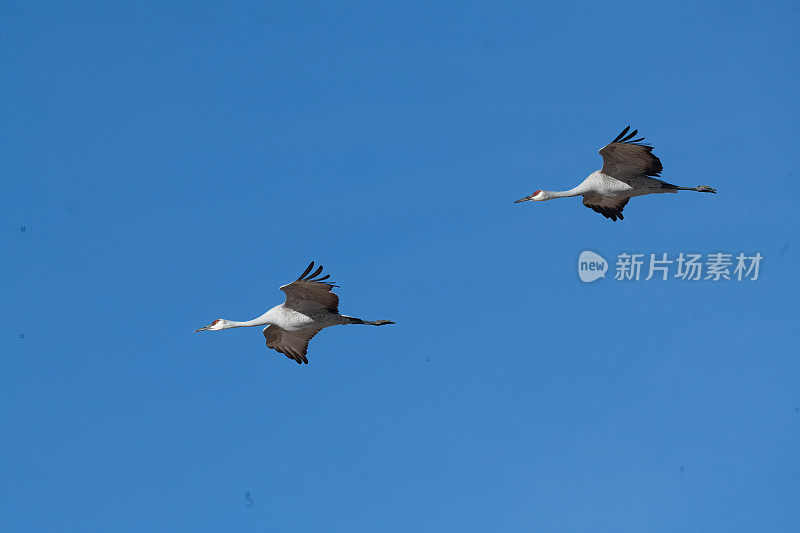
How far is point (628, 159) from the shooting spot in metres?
45.1

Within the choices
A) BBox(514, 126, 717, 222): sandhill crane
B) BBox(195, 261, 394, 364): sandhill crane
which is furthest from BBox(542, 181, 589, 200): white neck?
BBox(195, 261, 394, 364): sandhill crane

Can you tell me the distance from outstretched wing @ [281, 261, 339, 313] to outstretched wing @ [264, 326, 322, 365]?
6.63 ft

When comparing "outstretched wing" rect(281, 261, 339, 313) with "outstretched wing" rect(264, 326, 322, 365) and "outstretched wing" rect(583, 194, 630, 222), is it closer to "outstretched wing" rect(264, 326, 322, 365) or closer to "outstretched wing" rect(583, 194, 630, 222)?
"outstretched wing" rect(264, 326, 322, 365)

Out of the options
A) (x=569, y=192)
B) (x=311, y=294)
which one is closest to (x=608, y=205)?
(x=569, y=192)

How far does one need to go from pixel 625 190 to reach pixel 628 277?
9.15 ft

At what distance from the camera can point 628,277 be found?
152 ft

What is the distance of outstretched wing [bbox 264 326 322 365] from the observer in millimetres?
45062

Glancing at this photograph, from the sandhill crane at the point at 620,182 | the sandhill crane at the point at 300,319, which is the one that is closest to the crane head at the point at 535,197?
the sandhill crane at the point at 620,182

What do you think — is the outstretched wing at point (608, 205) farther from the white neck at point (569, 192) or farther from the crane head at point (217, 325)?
the crane head at point (217, 325)

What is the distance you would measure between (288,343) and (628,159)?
1206 centimetres

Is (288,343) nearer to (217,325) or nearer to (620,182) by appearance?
(217,325)

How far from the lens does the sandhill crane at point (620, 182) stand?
4459 centimetres

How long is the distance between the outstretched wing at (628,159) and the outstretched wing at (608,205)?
4.79ft

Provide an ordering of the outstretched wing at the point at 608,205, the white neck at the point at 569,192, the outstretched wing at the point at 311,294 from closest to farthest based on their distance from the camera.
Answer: the outstretched wing at the point at 311,294 → the white neck at the point at 569,192 → the outstretched wing at the point at 608,205
